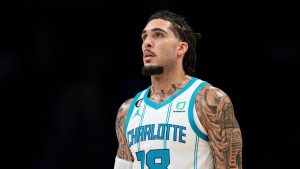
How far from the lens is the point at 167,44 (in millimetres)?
4355

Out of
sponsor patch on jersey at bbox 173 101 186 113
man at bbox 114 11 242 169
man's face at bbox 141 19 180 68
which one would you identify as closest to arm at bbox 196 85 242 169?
man at bbox 114 11 242 169

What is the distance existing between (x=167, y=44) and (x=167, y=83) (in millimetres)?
283

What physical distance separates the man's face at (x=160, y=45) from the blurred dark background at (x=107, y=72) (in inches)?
92.6

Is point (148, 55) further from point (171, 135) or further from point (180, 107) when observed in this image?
point (171, 135)

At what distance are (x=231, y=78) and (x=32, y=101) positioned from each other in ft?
7.70

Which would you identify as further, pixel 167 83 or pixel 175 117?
pixel 167 83

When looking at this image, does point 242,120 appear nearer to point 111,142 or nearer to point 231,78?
point 231,78

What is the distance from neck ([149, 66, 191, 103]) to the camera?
4355 mm

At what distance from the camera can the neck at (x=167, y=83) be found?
171 inches

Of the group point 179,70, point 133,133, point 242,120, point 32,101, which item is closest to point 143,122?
point 133,133

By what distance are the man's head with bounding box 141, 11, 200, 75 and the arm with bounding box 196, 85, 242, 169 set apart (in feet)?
1.84

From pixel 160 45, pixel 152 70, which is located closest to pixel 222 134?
pixel 152 70

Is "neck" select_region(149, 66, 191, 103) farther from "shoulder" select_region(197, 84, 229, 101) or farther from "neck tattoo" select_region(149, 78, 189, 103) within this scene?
"shoulder" select_region(197, 84, 229, 101)

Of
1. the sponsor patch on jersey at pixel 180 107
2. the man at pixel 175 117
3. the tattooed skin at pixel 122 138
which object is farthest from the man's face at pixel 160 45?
the tattooed skin at pixel 122 138
